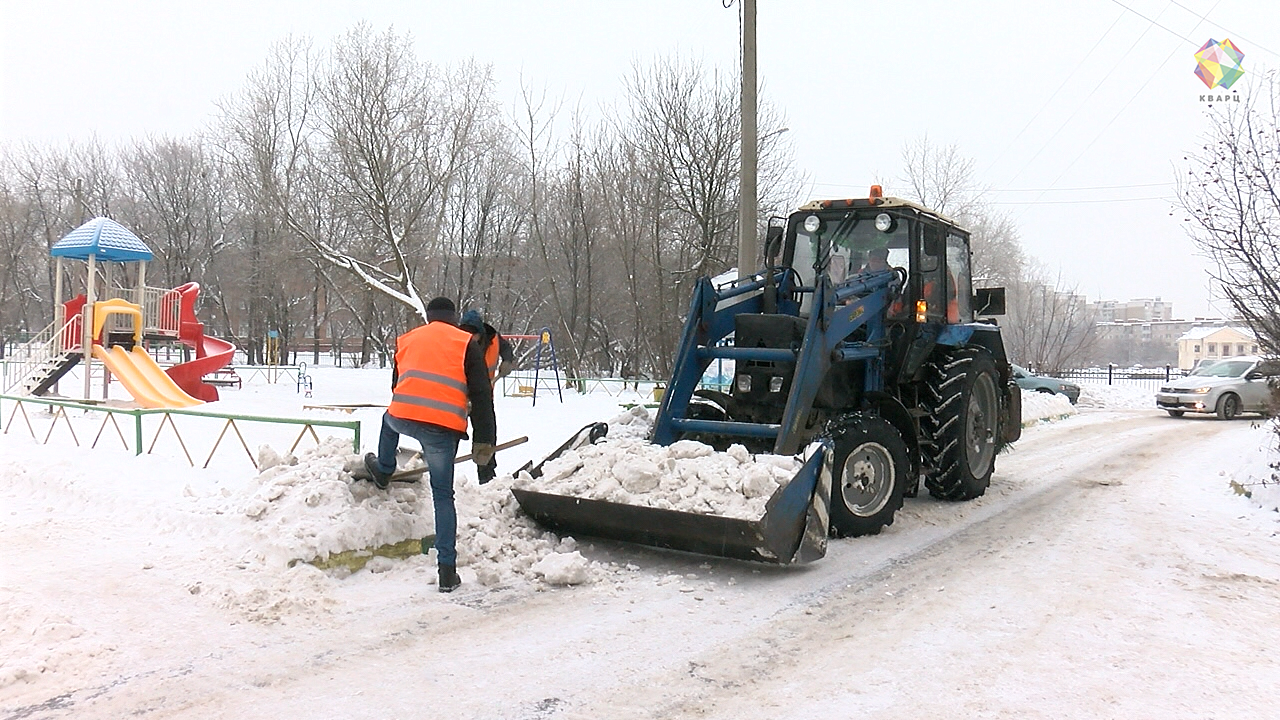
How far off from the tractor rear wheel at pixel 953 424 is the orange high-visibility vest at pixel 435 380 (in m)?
4.79

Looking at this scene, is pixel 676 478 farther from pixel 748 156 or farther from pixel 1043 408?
pixel 1043 408

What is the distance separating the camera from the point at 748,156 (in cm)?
1103

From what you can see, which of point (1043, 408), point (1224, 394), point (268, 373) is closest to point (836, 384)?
point (1043, 408)

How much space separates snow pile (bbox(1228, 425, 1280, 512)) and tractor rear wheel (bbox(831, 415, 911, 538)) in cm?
374

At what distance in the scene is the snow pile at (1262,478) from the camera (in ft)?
26.4

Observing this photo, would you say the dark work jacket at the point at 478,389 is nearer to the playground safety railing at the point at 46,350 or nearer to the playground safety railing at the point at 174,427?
the playground safety railing at the point at 174,427

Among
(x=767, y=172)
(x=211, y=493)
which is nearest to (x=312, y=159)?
(x=767, y=172)

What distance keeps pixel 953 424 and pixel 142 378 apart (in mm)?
14391

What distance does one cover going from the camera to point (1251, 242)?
8.25 meters

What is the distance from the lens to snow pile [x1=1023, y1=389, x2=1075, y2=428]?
18156mm

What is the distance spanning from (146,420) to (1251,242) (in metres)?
11.7

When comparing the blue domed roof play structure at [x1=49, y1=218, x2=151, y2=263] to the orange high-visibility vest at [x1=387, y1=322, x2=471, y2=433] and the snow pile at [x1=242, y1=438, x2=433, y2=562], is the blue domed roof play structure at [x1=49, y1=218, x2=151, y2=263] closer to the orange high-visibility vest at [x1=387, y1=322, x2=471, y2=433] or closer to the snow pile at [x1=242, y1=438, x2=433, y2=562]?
the snow pile at [x1=242, y1=438, x2=433, y2=562]

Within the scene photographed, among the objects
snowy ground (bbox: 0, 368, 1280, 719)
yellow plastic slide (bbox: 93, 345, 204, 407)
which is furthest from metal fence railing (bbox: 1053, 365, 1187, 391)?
yellow plastic slide (bbox: 93, 345, 204, 407)

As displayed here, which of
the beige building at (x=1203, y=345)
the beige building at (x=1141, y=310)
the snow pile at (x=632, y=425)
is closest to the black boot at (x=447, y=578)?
the snow pile at (x=632, y=425)
